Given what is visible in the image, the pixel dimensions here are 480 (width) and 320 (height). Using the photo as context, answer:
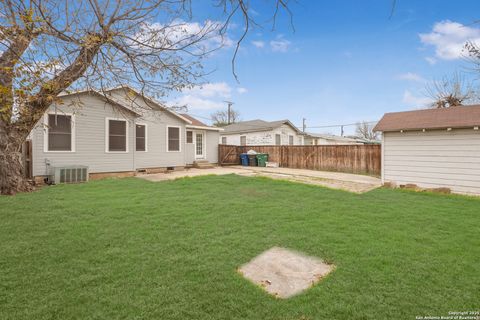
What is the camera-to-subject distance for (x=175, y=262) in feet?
9.57

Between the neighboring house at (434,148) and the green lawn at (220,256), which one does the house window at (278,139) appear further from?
the green lawn at (220,256)

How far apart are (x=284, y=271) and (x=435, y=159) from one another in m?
8.28

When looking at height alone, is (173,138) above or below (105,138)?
above

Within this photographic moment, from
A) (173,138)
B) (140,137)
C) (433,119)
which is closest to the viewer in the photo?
(433,119)

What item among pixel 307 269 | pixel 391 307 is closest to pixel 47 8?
pixel 307 269

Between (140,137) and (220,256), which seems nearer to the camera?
(220,256)

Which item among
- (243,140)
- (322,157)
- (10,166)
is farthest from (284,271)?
(243,140)

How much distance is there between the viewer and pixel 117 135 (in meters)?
10.8

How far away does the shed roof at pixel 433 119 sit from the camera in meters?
7.90

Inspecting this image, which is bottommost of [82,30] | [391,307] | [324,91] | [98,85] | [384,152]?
[391,307]

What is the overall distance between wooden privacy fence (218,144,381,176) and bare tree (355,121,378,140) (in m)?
34.0

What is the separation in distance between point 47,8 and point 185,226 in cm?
358

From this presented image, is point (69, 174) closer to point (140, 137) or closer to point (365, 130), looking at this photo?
point (140, 137)

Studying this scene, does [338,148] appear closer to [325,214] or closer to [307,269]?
[325,214]
